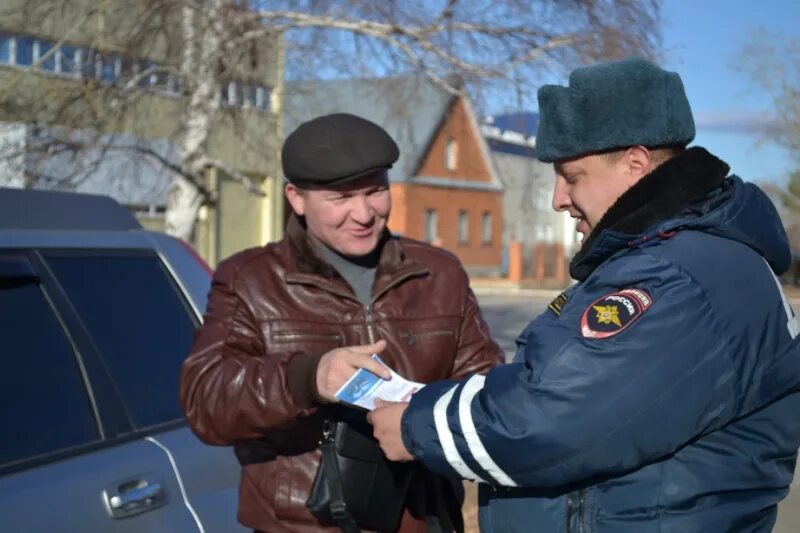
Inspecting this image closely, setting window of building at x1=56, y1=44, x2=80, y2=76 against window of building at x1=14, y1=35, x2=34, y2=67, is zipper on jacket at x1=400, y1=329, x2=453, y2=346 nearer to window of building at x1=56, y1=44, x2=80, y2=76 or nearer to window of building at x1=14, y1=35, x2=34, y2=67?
window of building at x1=56, y1=44, x2=80, y2=76

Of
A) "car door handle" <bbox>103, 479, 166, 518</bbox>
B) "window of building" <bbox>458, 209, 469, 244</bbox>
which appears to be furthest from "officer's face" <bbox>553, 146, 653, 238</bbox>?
"window of building" <bbox>458, 209, 469, 244</bbox>

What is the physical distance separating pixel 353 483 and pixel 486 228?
39.7m

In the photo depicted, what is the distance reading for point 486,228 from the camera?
1651 inches

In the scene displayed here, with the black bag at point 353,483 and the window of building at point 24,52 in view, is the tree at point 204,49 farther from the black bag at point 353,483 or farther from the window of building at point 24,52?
the black bag at point 353,483

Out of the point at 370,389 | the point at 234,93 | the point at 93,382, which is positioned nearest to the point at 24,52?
the point at 234,93

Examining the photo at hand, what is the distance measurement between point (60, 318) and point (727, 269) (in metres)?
1.72

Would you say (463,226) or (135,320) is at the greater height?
(135,320)

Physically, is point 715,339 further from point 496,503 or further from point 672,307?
point 496,503

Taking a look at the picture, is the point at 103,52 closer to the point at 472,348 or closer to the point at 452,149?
the point at 452,149

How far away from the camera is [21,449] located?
2455mm

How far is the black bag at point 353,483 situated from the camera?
2391mm

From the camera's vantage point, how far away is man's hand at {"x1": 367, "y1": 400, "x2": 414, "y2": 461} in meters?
1.98

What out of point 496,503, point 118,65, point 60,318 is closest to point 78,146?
point 118,65

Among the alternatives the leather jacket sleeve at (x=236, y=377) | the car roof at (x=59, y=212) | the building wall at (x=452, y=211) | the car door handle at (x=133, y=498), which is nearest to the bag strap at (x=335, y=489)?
the leather jacket sleeve at (x=236, y=377)
